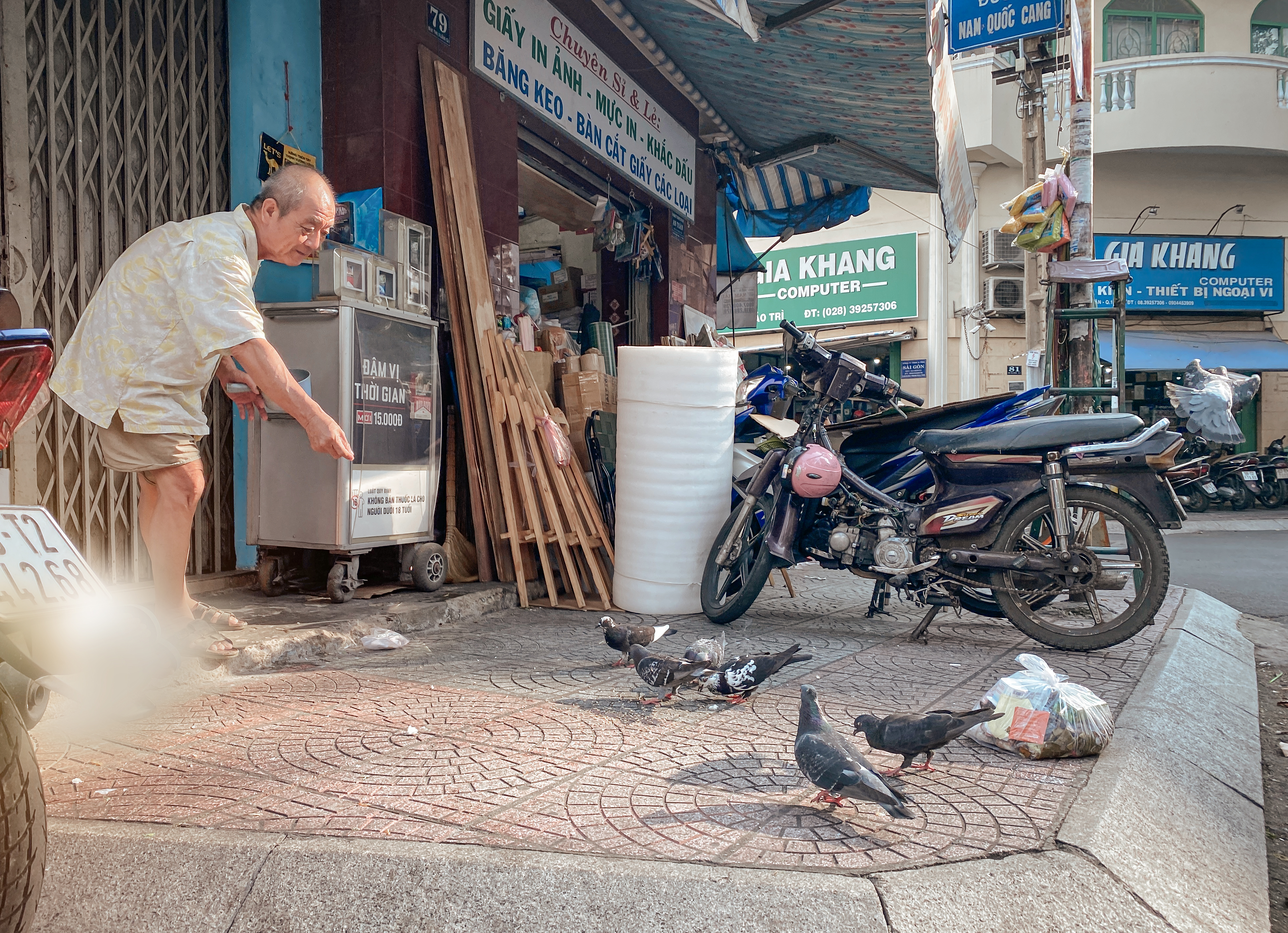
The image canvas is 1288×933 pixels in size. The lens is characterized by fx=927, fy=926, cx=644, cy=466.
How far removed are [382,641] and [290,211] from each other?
1813 millimetres

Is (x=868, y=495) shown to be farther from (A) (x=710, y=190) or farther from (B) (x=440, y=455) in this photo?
(A) (x=710, y=190)

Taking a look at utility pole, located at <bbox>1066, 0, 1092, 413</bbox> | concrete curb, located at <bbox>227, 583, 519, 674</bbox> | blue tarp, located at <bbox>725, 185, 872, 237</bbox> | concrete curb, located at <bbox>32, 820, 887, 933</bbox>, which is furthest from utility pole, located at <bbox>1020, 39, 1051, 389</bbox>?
concrete curb, located at <bbox>32, 820, 887, 933</bbox>

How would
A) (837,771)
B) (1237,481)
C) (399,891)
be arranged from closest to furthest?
1. (399,891)
2. (837,771)
3. (1237,481)

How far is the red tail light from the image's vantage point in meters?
1.75

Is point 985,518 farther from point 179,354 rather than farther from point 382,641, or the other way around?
point 179,354

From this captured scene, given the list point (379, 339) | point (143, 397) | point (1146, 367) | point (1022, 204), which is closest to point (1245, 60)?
point (1146, 367)

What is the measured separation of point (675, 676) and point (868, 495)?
1.93m

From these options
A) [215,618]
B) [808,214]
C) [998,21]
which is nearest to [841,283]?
[808,214]

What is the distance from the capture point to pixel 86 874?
187 centimetres

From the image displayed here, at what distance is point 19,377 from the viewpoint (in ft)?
5.90

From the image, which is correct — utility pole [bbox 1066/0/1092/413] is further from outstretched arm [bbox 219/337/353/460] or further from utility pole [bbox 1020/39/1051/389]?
outstretched arm [bbox 219/337/353/460]

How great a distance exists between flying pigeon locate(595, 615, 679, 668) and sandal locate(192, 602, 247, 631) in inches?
59.1

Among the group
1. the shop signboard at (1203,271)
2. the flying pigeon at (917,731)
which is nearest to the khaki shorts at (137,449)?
the flying pigeon at (917,731)

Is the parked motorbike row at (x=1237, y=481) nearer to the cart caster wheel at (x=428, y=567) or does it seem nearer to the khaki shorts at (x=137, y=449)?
the cart caster wheel at (x=428, y=567)
